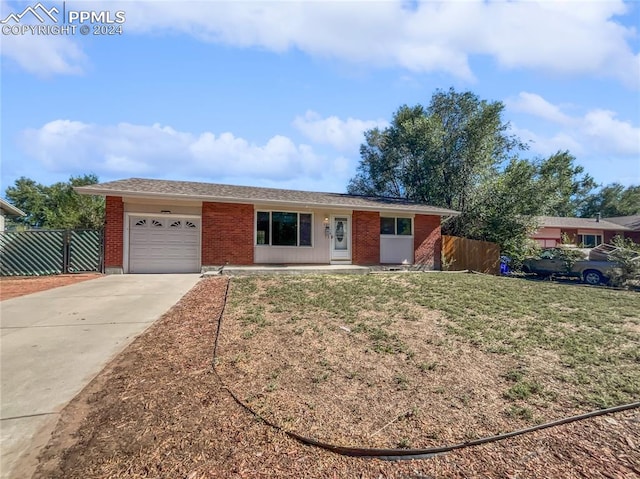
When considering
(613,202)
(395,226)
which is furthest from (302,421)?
(613,202)

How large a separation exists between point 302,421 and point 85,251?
480 inches

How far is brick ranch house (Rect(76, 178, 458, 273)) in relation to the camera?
1201 centimetres

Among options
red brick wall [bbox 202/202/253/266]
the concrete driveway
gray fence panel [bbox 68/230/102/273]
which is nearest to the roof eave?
red brick wall [bbox 202/202/253/266]

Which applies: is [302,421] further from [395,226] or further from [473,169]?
[473,169]

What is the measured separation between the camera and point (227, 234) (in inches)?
507

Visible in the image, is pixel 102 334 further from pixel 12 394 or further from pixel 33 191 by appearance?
pixel 33 191

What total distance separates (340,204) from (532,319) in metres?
8.70

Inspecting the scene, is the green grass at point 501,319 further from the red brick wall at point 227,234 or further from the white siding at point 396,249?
the white siding at point 396,249

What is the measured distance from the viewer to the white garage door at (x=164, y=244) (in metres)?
12.2

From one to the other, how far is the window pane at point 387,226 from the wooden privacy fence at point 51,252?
35.2ft

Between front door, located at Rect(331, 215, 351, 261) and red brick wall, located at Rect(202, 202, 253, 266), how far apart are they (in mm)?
3425

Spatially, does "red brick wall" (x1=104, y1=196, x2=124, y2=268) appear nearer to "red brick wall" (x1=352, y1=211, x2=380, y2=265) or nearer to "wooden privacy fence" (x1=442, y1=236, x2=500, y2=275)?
"red brick wall" (x1=352, y1=211, x2=380, y2=265)

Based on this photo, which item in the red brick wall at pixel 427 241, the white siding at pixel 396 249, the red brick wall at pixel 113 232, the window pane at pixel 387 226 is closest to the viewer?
the red brick wall at pixel 113 232

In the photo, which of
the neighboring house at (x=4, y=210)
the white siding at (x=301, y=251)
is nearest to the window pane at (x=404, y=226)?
the white siding at (x=301, y=251)
